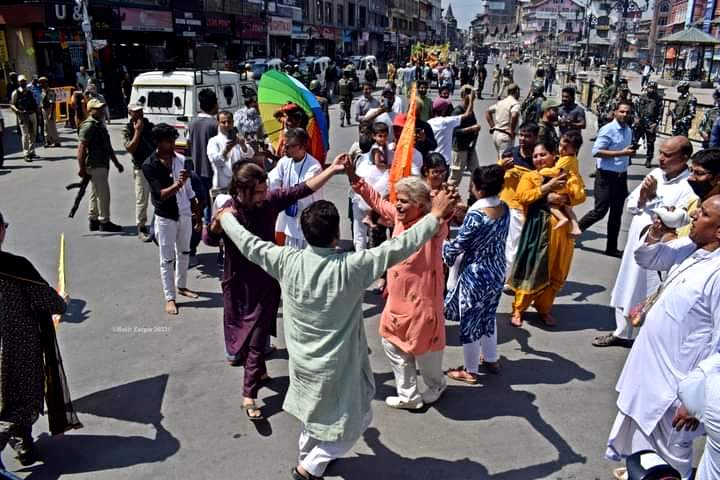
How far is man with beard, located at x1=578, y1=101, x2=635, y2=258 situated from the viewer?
7137 millimetres

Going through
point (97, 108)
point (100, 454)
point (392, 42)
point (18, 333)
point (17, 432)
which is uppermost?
point (392, 42)

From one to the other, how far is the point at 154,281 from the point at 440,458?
4.22 metres

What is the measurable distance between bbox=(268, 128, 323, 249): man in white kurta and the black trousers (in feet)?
13.1

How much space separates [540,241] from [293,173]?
2349 mm

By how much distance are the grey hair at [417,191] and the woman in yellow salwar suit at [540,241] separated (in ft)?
6.24

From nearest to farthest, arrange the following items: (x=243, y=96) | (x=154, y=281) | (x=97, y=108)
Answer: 1. (x=154, y=281)
2. (x=97, y=108)
3. (x=243, y=96)

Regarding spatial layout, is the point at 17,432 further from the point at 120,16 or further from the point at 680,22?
the point at 680,22

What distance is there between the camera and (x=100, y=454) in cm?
373

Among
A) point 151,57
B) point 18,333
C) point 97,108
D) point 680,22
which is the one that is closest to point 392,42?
point 680,22

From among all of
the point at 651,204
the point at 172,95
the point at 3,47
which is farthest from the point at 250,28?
the point at 651,204

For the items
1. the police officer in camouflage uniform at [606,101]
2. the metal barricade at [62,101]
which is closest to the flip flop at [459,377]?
the police officer in camouflage uniform at [606,101]

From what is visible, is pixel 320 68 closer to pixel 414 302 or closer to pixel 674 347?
pixel 414 302

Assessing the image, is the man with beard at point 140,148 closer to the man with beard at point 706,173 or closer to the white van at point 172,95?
the white van at point 172,95

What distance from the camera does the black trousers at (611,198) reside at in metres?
7.26
